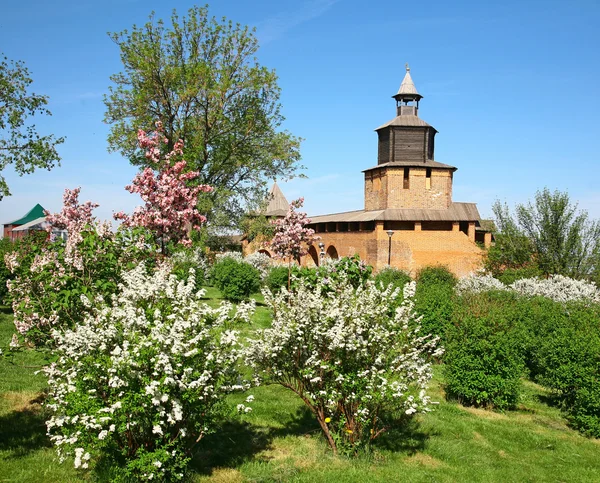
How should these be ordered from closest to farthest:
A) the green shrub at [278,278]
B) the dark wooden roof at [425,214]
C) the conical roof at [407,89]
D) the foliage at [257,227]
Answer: the green shrub at [278,278] → the foliage at [257,227] → the dark wooden roof at [425,214] → the conical roof at [407,89]

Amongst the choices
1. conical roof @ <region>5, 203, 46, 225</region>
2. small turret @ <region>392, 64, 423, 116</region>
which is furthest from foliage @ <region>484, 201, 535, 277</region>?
conical roof @ <region>5, 203, 46, 225</region>

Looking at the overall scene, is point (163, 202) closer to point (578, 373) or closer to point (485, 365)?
point (485, 365)

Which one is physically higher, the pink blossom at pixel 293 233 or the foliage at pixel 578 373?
the pink blossom at pixel 293 233

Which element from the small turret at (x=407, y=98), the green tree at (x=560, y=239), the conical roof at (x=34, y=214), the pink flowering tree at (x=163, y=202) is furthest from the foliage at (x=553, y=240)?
the conical roof at (x=34, y=214)

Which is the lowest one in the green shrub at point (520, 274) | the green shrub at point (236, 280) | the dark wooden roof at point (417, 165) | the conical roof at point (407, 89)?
the green shrub at point (236, 280)

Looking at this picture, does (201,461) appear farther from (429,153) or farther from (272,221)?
(429,153)

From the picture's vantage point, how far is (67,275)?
678 centimetres

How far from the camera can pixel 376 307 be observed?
677 centimetres

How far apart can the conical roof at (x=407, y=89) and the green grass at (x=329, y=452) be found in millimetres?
30774

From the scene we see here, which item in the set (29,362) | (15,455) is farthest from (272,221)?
(15,455)

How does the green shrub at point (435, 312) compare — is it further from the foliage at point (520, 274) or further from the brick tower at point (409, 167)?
the brick tower at point (409, 167)

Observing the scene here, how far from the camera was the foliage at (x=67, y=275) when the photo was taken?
22.6ft

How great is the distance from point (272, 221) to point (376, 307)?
75.5ft

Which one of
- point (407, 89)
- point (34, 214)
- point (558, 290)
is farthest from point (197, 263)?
point (34, 214)
